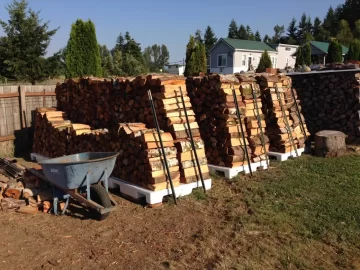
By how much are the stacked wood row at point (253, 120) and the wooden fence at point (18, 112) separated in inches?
212

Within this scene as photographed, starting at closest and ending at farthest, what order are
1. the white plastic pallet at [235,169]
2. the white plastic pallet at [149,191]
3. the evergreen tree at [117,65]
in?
the white plastic pallet at [149,191] → the white plastic pallet at [235,169] → the evergreen tree at [117,65]

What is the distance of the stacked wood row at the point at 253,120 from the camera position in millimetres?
6953

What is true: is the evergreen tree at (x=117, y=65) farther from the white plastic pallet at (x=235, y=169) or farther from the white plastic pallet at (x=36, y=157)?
the white plastic pallet at (x=235, y=169)

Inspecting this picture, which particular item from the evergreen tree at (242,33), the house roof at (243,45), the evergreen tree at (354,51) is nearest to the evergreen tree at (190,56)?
the evergreen tree at (354,51)

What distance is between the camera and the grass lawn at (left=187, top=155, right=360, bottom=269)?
364 cm

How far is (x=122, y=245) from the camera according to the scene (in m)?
4.05

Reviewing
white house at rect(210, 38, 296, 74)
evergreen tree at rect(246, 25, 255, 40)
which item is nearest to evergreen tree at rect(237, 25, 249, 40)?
evergreen tree at rect(246, 25, 255, 40)

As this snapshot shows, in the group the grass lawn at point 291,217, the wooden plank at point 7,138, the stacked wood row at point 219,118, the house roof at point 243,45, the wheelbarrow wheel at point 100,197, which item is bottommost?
the grass lawn at point 291,217

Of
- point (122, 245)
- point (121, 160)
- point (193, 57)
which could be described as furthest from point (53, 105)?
point (193, 57)

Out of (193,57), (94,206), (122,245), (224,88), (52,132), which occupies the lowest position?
(122,245)

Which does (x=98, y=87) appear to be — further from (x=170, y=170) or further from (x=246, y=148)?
(x=246, y=148)

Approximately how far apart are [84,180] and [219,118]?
2943 mm

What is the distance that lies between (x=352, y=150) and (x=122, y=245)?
6.50 metres

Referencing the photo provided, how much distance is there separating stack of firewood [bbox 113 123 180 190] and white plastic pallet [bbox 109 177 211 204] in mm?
81
